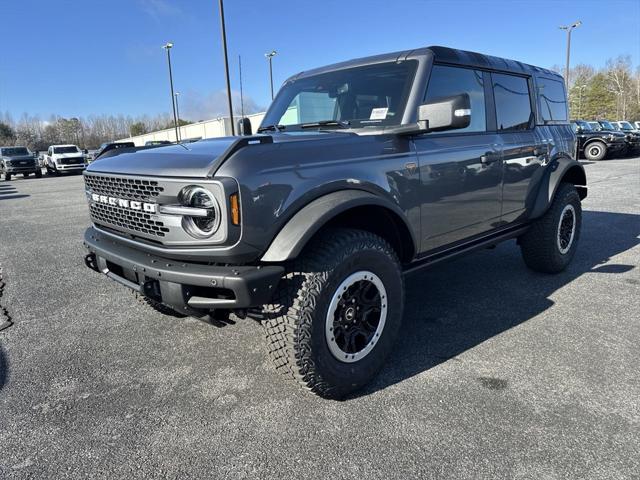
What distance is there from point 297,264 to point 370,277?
0.47m

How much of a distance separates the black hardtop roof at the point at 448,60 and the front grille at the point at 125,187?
1.85 metres

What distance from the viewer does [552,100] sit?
15.8 feet

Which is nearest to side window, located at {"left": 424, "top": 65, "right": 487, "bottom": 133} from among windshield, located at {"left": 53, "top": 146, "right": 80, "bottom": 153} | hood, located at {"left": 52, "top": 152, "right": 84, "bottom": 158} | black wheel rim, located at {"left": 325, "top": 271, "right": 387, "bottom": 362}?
black wheel rim, located at {"left": 325, "top": 271, "right": 387, "bottom": 362}

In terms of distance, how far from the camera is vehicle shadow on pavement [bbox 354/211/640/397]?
10.2 feet

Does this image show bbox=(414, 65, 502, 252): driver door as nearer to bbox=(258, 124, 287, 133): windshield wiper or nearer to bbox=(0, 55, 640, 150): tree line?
bbox=(258, 124, 287, 133): windshield wiper

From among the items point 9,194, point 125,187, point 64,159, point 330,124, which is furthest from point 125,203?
point 64,159

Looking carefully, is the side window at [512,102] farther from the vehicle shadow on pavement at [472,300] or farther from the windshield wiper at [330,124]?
the windshield wiper at [330,124]

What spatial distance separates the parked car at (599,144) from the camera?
64.7ft

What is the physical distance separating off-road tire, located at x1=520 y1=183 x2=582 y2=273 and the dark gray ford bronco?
768 millimetres

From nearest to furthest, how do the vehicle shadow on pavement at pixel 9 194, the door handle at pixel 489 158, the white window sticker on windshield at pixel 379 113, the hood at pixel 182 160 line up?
the hood at pixel 182 160
the white window sticker on windshield at pixel 379 113
the door handle at pixel 489 158
the vehicle shadow on pavement at pixel 9 194

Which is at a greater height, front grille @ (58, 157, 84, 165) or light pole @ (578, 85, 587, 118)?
light pole @ (578, 85, 587, 118)

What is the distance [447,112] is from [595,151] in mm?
21368

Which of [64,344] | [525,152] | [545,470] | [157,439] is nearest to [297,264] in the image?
[157,439]

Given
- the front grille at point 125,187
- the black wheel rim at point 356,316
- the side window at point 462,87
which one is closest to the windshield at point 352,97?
the side window at point 462,87
